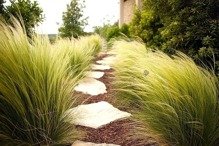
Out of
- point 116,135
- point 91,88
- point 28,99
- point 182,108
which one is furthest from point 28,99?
point 91,88

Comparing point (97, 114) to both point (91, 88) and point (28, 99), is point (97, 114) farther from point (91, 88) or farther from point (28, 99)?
point (91, 88)

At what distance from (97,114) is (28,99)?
3.94ft

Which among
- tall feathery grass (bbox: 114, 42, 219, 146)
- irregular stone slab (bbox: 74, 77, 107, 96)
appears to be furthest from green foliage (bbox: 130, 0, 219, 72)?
irregular stone slab (bbox: 74, 77, 107, 96)

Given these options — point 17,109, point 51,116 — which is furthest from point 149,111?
point 17,109

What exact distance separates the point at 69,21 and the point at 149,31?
46.9ft

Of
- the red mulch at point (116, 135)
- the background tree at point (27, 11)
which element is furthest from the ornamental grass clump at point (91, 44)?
the red mulch at point (116, 135)

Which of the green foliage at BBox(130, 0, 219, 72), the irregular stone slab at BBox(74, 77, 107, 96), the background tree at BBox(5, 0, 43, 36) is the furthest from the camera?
the background tree at BBox(5, 0, 43, 36)

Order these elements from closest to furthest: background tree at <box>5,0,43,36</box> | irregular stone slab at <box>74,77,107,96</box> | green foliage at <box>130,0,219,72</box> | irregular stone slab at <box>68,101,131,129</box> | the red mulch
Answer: the red mulch, irregular stone slab at <box>68,101,131,129</box>, green foliage at <box>130,0,219,72</box>, irregular stone slab at <box>74,77,107,96</box>, background tree at <box>5,0,43,36</box>

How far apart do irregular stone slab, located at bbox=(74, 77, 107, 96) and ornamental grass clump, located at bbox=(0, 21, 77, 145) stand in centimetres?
191

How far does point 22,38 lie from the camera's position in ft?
9.53

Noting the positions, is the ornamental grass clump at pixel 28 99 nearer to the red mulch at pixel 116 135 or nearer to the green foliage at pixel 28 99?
the green foliage at pixel 28 99

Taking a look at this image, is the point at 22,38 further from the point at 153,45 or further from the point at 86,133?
the point at 153,45

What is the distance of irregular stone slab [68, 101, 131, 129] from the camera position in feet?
11.1

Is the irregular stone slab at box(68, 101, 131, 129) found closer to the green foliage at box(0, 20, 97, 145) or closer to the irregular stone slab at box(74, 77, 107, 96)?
the green foliage at box(0, 20, 97, 145)
